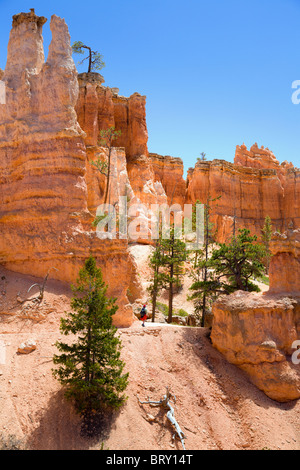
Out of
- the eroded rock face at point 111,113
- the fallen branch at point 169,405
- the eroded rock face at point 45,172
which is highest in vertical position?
the eroded rock face at point 111,113

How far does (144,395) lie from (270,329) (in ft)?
20.9

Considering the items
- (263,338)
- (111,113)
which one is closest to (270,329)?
(263,338)

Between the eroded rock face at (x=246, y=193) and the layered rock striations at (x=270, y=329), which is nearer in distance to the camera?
the layered rock striations at (x=270, y=329)

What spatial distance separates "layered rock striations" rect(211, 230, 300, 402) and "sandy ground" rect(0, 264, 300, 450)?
513 mm

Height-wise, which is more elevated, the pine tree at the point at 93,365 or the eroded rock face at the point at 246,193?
the eroded rock face at the point at 246,193

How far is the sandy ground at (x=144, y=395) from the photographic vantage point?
37.2ft

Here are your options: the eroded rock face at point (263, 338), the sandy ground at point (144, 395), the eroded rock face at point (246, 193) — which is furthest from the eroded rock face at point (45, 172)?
the eroded rock face at point (246, 193)

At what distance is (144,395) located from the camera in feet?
43.9

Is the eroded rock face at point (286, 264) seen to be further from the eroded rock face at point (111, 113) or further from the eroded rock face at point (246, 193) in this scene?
the eroded rock face at point (246, 193)

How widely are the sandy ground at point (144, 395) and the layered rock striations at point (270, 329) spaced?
0.51 metres

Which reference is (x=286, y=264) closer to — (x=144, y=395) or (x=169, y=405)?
(x=169, y=405)

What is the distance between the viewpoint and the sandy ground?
1133 cm

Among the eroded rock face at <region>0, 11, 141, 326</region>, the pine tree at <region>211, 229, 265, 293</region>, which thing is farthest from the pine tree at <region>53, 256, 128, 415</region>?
the pine tree at <region>211, 229, 265, 293</region>

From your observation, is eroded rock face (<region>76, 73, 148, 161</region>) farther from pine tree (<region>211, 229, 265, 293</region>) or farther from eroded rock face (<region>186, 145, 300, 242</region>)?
pine tree (<region>211, 229, 265, 293</region>)
